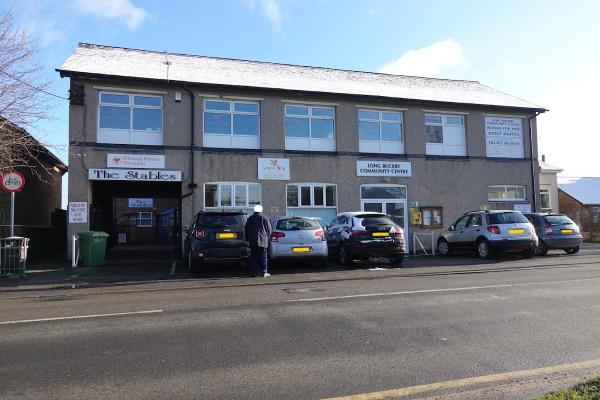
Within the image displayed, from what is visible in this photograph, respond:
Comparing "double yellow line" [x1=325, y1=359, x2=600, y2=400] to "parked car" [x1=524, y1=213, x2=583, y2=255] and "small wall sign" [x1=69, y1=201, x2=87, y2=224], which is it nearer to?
"parked car" [x1=524, y1=213, x2=583, y2=255]

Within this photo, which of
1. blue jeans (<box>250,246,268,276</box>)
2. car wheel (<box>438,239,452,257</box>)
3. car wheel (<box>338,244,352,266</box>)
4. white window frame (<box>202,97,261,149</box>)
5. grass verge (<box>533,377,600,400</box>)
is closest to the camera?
grass verge (<box>533,377,600,400</box>)

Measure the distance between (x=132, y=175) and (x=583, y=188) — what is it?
42.8m

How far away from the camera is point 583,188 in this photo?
150ft

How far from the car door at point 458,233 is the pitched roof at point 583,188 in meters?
30.3

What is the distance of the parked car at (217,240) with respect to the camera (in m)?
12.8

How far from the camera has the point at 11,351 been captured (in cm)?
548

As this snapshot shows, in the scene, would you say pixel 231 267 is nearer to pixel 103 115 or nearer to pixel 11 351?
pixel 103 115

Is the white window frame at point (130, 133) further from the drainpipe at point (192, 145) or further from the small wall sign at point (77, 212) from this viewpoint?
the small wall sign at point (77, 212)

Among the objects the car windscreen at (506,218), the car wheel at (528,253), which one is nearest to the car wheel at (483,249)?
the car windscreen at (506,218)

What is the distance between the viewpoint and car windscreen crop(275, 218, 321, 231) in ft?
44.5

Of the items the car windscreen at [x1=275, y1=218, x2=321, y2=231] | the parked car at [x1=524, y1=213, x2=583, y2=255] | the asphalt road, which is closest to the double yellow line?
the asphalt road

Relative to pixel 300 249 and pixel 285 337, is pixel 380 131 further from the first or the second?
pixel 285 337

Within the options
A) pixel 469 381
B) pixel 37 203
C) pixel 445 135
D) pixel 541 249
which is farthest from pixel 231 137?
pixel 469 381

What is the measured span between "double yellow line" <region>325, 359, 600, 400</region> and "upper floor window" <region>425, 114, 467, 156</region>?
17.5 meters
